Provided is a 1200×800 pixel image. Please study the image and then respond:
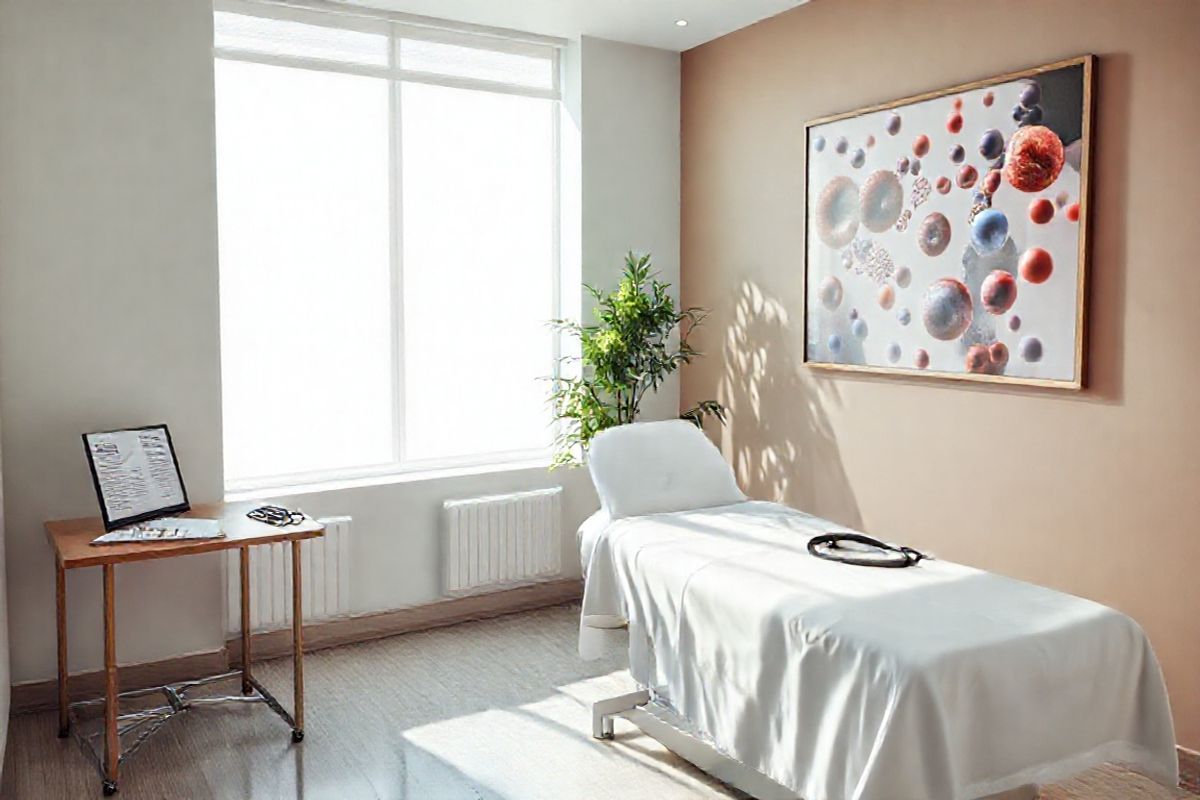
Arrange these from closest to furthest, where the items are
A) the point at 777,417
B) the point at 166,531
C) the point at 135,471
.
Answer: the point at 166,531
the point at 135,471
the point at 777,417

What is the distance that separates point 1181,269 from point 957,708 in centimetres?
165

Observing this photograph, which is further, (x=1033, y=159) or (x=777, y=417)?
(x=777, y=417)

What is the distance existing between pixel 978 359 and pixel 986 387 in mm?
107

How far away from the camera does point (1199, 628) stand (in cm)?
304

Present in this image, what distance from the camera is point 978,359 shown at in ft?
11.9

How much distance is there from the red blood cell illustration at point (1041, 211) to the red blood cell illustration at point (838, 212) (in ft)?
2.80

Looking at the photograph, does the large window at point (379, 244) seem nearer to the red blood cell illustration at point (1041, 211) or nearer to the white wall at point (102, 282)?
the white wall at point (102, 282)

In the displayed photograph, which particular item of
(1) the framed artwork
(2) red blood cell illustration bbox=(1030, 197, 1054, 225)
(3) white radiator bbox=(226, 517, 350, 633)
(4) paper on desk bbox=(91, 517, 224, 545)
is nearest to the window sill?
(3) white radiator bbox=(226, 517, 350, 633)

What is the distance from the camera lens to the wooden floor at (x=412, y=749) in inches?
120

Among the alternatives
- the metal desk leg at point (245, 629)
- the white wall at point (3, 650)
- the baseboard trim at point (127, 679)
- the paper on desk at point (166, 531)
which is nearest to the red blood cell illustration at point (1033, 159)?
the paper on desk at point (166, 531)

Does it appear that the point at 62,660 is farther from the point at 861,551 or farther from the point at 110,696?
the point at 861,551

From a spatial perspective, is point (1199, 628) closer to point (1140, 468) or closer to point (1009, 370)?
point (1140, 468)

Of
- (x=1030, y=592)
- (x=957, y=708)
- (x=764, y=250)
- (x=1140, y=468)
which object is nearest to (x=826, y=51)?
(x=764, y=250)

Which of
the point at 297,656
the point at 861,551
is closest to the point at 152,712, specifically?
the point at 297,656
